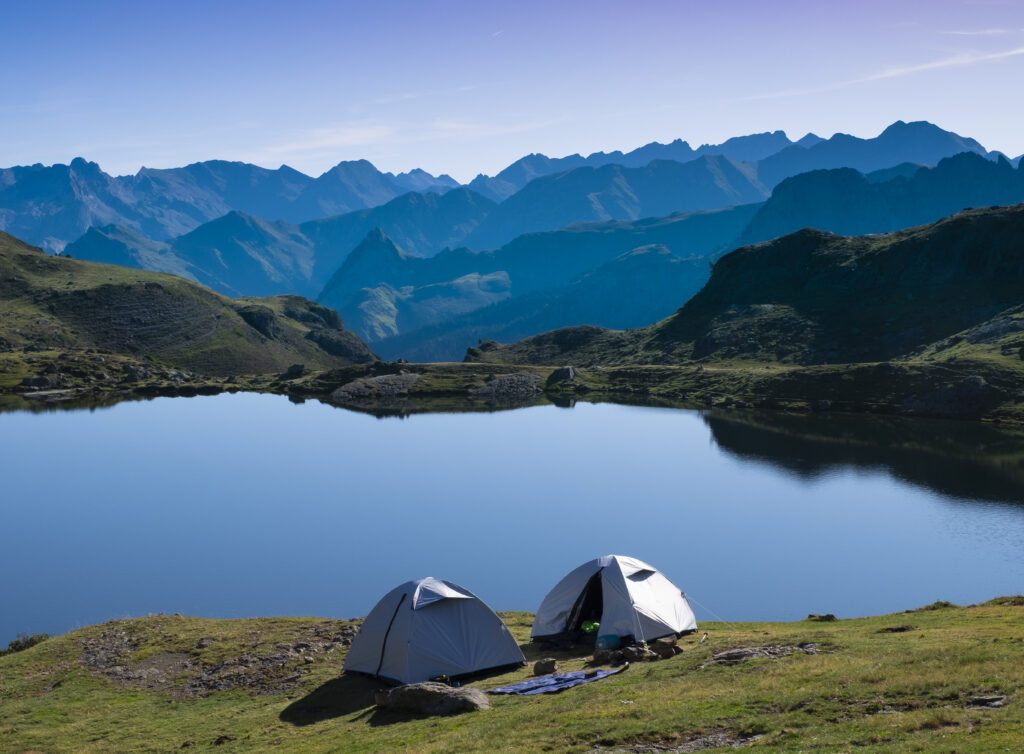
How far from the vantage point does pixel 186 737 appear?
34.2 meters

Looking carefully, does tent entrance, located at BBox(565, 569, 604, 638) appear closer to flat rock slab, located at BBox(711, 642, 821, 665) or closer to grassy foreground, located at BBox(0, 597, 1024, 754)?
grassy foreground, located at BBox(0, 597, 1024, 754)

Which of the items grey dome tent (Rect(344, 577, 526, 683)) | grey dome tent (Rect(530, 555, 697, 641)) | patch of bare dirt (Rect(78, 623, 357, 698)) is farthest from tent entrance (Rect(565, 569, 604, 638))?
patch of bare dirt (Rect(78, 623, 357, 698))

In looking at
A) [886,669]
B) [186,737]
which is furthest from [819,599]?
[186,737]

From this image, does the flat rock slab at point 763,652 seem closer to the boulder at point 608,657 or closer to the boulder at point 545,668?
the boulder at point 608,657

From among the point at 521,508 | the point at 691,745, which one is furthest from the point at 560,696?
the point at 521,508

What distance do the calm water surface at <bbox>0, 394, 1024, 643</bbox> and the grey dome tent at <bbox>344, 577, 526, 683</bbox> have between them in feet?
85.3

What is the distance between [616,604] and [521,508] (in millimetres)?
59133

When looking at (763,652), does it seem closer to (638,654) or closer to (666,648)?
(666,648)

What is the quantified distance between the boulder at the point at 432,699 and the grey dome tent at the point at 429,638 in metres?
3.63

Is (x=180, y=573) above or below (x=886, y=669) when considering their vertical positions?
below

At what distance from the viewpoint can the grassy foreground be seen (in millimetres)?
26156

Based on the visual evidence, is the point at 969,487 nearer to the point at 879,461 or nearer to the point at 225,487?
the point at 879,461

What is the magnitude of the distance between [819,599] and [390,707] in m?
44.5

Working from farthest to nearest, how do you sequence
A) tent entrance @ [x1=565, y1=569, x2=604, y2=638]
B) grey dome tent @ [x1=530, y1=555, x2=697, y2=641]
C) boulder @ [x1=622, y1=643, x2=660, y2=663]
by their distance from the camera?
1. tent entrance @ [x1=565, y1=569, x2=604, y2=638]
2. grey dome tent @ [x1=530, y1=555, x2=697, y2=641]
3. boulder @ [x1=622, y1=643, x2=660, y2=663]
